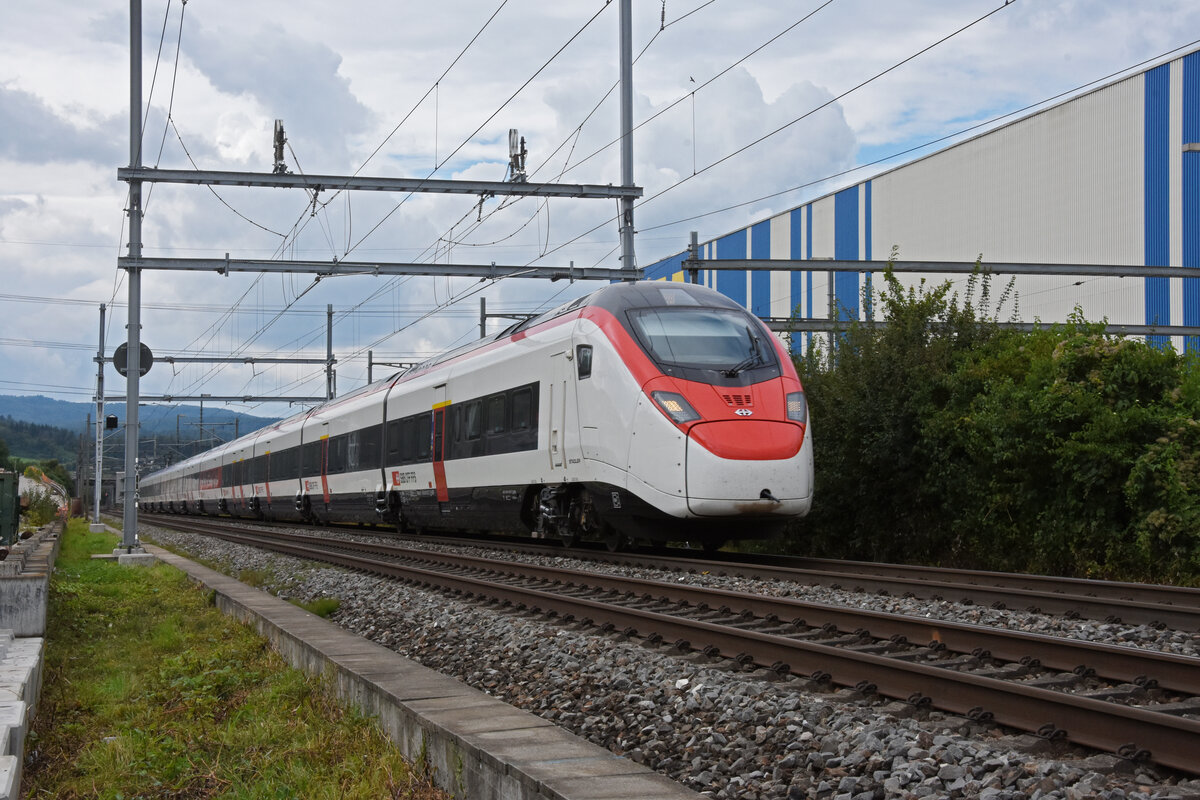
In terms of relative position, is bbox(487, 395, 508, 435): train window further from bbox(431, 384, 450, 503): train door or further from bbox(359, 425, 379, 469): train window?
bbox(359, 425, 379, 469): train window

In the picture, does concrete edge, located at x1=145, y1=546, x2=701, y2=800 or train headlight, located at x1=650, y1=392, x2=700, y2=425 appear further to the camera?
train headlight, located at x1=650, y1=392, x2=700, y2=425

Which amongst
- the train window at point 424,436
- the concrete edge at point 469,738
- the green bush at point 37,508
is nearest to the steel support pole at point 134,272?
the train window at point 424,436

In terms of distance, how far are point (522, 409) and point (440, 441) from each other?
13.4 feet

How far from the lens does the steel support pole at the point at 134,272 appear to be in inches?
744

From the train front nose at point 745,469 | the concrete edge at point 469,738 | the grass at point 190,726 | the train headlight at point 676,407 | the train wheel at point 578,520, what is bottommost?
the grass at point 190,726

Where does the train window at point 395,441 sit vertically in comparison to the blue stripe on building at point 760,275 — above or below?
below

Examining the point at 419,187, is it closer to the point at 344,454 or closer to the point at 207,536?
the point at 344,454

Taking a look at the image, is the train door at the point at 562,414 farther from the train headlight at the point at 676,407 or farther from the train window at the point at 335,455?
the train window at the point at 335,455

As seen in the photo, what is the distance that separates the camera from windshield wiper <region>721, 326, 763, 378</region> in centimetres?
1284

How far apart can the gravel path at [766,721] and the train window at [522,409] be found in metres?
5.99

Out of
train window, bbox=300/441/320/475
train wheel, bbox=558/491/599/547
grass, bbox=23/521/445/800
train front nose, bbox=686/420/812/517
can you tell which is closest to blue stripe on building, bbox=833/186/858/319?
train window, bbox=300/441/320/475

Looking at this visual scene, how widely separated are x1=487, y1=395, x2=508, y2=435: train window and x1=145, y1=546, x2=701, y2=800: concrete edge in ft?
27.7

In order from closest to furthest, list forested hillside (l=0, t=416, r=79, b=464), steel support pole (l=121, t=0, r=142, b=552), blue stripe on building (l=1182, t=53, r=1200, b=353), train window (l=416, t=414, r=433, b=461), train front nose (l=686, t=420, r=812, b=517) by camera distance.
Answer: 1. train front nose (l=686, t=420, r=812, b=517)
2. steel support pole (l=121, t=0, r=142, b=552)
3. train window (l=416, t=414, r=433, b=461)
4. blue stripe on building (l=1182, t=53, r=1200, b=353)
5. forested hillside (l=0, t=416, r=79, b=464)

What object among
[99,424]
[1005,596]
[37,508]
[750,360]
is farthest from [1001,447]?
[99,424]
